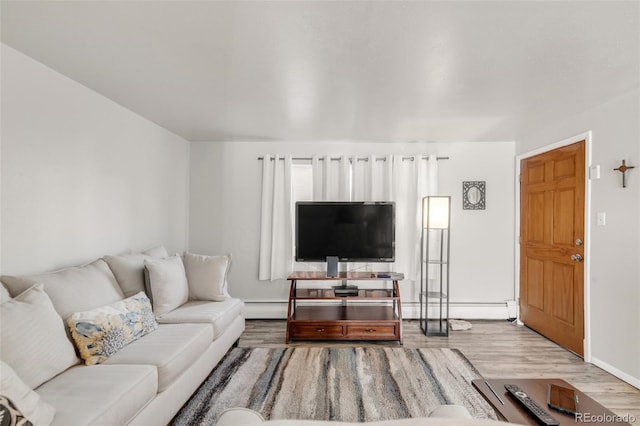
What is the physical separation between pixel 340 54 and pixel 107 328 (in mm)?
2239

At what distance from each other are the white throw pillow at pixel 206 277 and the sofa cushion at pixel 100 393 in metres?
1.31

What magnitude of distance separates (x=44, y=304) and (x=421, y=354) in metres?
3.03

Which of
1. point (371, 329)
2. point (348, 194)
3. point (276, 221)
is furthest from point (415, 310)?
point (276, 221)

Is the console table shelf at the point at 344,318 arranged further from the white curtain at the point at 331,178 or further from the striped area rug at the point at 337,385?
the white curtain at the point at 331,178

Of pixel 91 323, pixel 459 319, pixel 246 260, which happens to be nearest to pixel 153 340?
pixel 91 323

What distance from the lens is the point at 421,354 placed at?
10.5 feet

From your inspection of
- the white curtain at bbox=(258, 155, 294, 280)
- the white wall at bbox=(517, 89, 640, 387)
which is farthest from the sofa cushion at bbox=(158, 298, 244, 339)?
the white wall at bbox=(517, 89, 640, 387)

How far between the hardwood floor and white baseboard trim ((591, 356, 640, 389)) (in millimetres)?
36

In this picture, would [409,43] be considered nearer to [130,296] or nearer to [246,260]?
[130,296]

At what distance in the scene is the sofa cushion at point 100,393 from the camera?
142cm

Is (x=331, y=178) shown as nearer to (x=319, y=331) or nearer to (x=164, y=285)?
(x=319, y=331)

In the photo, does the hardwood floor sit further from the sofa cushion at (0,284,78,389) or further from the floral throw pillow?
the sofa cushion at (0,284,78,389)

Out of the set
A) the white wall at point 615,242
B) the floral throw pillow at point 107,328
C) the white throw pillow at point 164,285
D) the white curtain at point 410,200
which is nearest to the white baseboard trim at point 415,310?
the white curtain at point 410,200

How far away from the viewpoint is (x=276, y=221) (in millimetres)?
4305
